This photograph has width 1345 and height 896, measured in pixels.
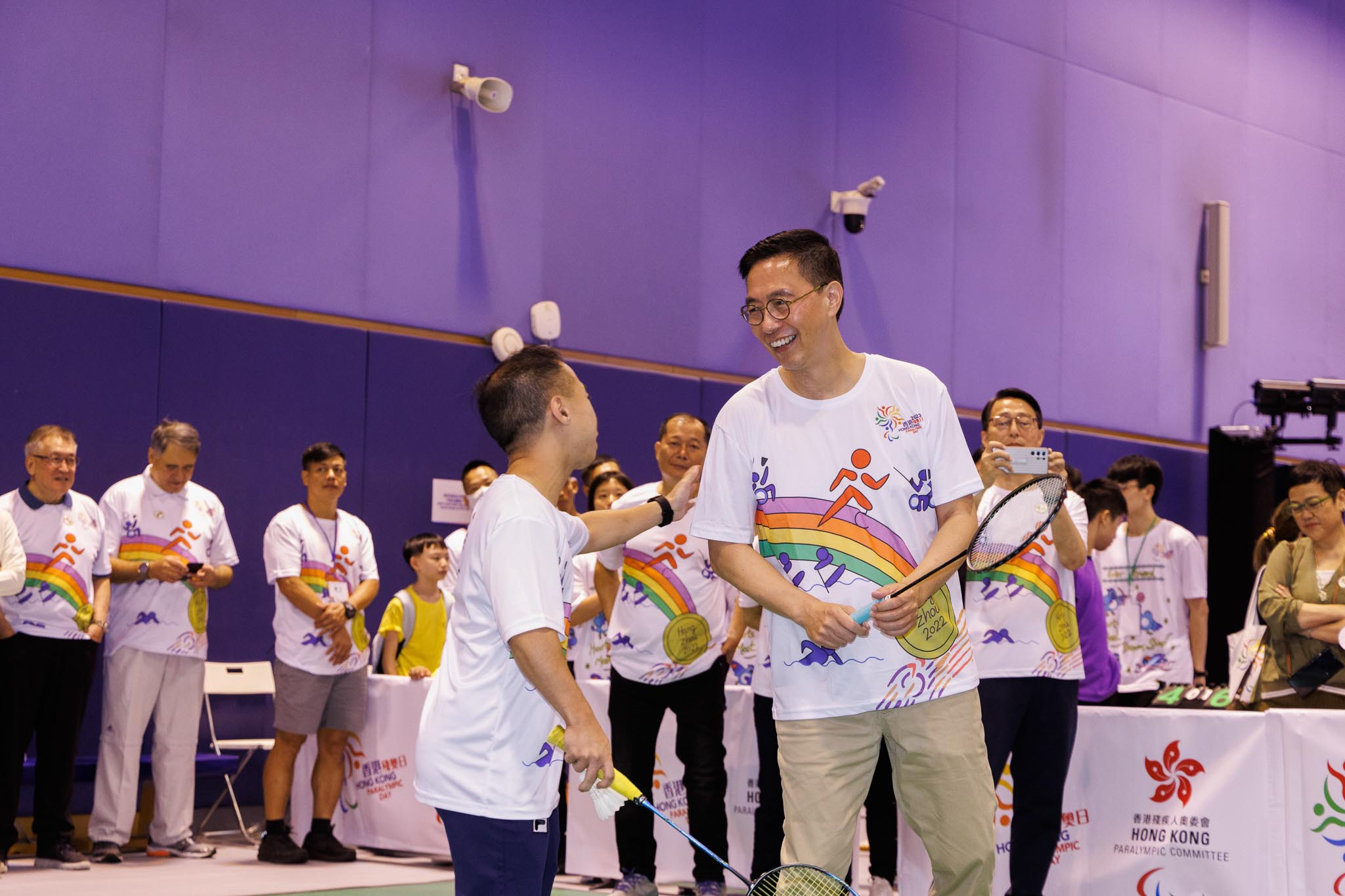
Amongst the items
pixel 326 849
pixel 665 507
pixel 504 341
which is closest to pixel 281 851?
pixel 326 849

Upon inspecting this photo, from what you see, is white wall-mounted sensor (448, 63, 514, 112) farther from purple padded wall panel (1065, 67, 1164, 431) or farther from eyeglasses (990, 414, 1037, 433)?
purple padded wall panel (1065, 67, 1164, 431)

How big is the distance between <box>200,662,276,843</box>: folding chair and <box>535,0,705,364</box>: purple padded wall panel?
315cm

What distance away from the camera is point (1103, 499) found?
684cm

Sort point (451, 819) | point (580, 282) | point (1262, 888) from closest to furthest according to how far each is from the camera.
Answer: point (451, 819) < point (1262, 888) < point (580, 282)

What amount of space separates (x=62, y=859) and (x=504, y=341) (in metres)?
4.25

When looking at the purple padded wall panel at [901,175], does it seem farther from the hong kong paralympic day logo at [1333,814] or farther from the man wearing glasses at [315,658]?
the hong kong paralympic day logo at [1333,814]

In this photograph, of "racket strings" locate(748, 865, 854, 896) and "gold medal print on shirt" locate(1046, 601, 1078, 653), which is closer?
"racket strings" locate(748, 865, 854, 896)

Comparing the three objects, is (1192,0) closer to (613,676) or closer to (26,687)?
(613,676)

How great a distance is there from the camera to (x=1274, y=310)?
15.2 metres

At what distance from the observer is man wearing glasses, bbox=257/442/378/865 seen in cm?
738

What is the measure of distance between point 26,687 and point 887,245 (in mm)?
7635

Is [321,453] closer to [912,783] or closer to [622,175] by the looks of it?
[622,175]

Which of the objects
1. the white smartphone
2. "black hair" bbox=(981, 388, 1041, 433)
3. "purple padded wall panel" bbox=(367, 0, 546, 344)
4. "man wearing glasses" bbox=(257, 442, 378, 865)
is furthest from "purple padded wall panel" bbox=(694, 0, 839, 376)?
the white smartphone

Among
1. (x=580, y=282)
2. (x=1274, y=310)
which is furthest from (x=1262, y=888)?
(x=1274, y=310)
